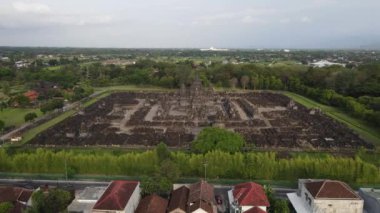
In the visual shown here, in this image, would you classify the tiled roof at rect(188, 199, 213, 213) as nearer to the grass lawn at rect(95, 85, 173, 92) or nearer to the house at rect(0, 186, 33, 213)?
the house at rect(0, 186, 33, 213)

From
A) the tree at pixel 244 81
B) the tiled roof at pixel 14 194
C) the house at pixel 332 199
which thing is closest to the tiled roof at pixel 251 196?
the house at pixel 332 199

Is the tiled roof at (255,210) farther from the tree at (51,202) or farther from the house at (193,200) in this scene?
the tree at (51,202)

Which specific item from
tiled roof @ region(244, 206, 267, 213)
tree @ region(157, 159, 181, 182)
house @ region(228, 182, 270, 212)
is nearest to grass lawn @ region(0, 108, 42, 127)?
tree @ region(157, 159, 181, 182)

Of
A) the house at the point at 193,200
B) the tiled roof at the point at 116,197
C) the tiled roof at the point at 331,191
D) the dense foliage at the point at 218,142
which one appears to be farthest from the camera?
the dense foliage at the point at 218,142

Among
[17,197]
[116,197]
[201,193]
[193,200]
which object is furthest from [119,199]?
[17,197]

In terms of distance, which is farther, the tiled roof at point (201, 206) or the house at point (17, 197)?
the house at point (17, 197)

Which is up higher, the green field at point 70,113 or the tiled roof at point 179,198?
the tiled roof at point 179,198

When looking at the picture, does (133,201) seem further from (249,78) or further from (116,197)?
(249,78)

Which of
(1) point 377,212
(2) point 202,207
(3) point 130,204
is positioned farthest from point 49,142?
(1) point 377,212
